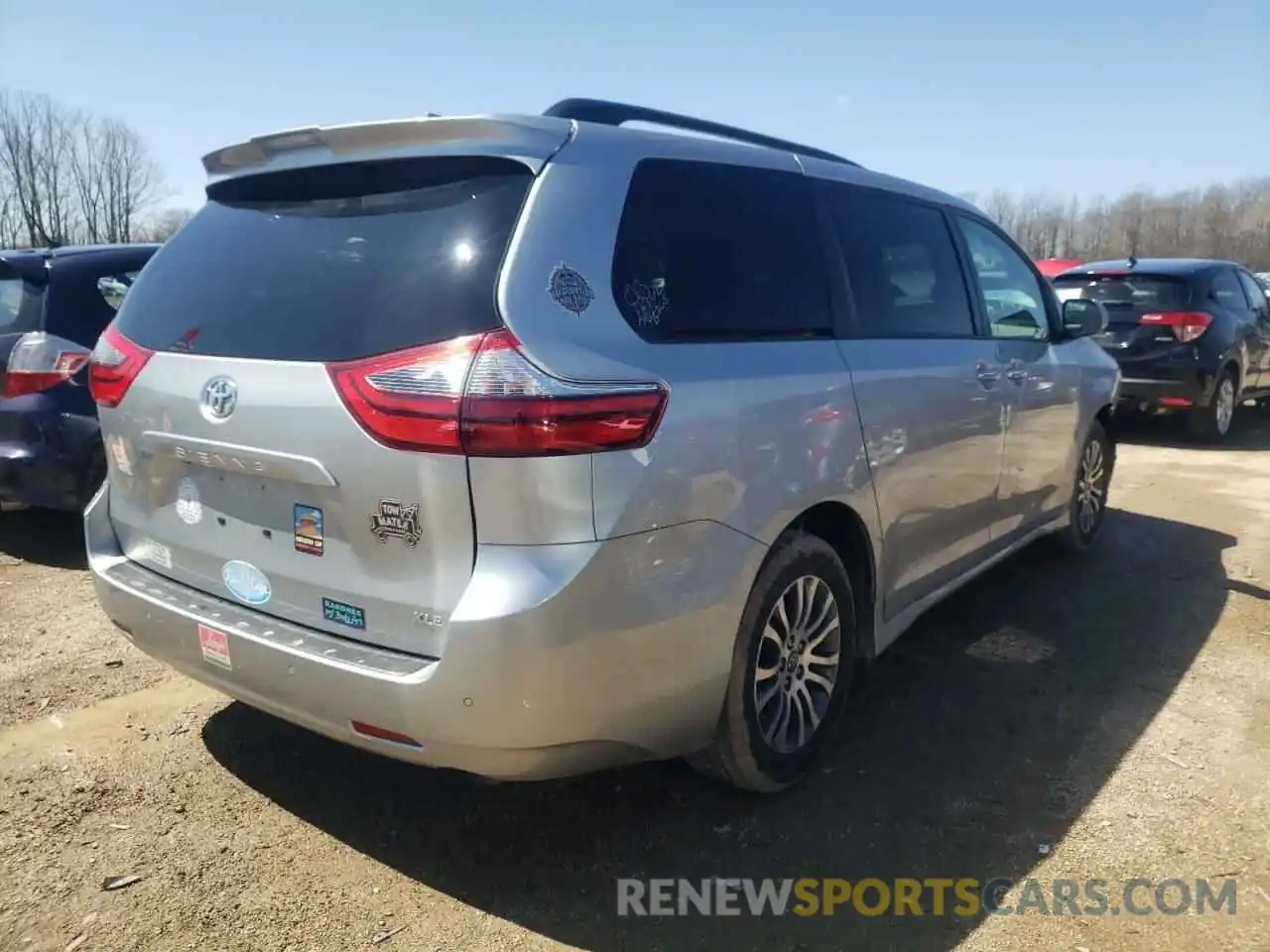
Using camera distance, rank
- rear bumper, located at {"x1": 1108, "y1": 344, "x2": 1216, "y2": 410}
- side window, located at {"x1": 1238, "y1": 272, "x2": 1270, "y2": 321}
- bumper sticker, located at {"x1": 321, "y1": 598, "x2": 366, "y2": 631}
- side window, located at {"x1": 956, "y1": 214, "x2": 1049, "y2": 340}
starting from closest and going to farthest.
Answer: bumper sticker, located at {"x1": 321, "y1": 598, "x2": 366, "y2": 631} < side window, located at {"x1": 956, "y1": 214, "x2": 1049, "y2": 340} < rear bumper, located at {"x1": 1108, "y1": 344, "x2": 1216, "y2": 410} < side window, located at {"x1": 1238, "y1": 272, "x2": 1270, "y2": 321}

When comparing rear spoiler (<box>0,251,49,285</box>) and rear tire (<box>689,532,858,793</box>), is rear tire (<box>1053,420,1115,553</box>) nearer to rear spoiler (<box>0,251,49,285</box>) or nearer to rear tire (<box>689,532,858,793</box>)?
rear tire (<box>689,532,858,793</box>)

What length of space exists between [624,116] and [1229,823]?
2.79m

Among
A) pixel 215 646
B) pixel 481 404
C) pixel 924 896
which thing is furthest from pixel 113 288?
pixel 924 896

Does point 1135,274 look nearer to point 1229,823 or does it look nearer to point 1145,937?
point 1229,823

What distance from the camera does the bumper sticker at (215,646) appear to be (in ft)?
8.44

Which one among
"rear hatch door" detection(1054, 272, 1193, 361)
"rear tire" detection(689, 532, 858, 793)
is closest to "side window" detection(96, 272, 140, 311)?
"rear tire" detection(689, 532, 858, 793)

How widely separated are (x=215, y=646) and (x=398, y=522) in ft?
2.44

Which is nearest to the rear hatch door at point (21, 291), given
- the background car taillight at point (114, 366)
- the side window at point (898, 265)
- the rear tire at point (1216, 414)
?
the background car taillight at point (114, 366)

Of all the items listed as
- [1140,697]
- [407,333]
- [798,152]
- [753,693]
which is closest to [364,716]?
[407,333]

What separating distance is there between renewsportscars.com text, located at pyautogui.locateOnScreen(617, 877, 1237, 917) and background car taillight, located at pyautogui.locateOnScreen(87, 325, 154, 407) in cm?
197

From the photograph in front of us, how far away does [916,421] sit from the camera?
3449mm

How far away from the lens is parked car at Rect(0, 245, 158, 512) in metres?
4.98

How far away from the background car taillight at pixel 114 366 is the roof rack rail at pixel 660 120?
4.46ft

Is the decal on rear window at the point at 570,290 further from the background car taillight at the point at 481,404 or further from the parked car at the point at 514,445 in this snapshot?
the background car taillight at the point at 481,404
